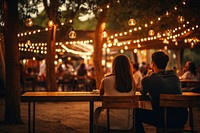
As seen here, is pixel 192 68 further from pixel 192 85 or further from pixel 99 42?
pixel 99 42

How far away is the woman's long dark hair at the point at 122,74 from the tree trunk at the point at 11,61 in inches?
128

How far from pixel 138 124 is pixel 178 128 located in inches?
22.7

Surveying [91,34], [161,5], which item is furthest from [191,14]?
[91,34]

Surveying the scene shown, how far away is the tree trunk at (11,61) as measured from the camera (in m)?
8.26

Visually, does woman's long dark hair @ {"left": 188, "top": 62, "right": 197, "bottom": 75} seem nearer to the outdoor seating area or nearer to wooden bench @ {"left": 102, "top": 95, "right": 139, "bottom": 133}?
the outdoor seating area

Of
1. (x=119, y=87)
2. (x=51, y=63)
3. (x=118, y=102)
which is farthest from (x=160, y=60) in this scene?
(x=51, y=63)

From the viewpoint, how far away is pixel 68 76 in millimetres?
18375

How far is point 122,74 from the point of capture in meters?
5.63

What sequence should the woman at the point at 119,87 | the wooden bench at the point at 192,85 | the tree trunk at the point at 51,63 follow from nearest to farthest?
the woman at the point at 119,87, the wooden bench at the point at 192,85, the tree trunk at the point at 51,63

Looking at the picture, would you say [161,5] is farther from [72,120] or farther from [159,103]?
[159,103]

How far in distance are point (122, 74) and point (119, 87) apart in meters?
0.19

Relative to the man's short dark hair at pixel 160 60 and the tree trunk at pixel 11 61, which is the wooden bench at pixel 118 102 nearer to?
the man's short dark hair at pixel 160 60

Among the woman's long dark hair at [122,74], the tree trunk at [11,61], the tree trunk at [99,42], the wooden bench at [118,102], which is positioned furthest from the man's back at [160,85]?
the tree trunk at [99,42]

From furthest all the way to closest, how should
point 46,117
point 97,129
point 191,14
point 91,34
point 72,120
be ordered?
1. point 91,34
2. point 191,14
3. point 46,117
4. point 72,120
5. point 97,129
